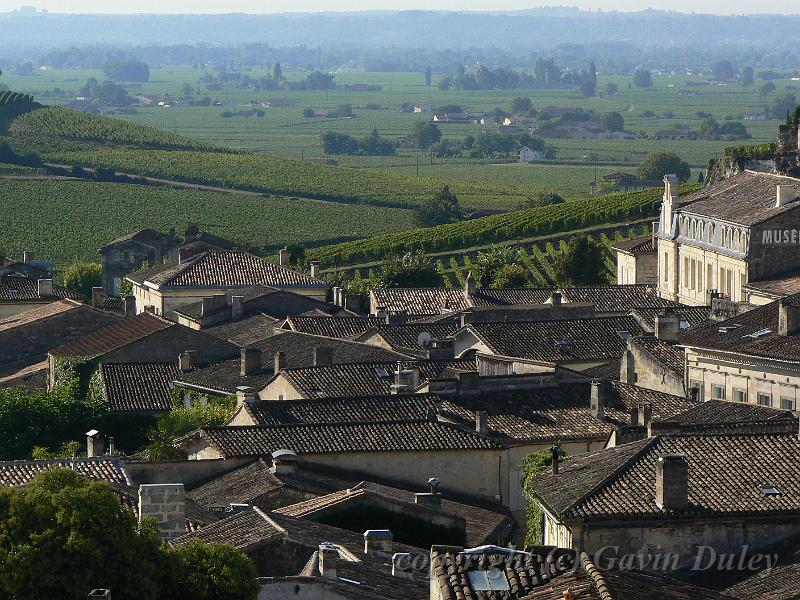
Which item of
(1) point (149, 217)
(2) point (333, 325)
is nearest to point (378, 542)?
(2) point (333, 325)

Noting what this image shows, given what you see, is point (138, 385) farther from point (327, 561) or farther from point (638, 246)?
point (638, 246)

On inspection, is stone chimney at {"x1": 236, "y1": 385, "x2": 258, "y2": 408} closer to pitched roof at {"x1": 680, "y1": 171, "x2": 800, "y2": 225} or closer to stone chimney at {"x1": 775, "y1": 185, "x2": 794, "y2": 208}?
pitched roof at {"x1": 680, "y1": 171, "x2": 800, "y2": 225}

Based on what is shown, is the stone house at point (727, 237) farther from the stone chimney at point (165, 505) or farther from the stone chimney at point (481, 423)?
the stone chimney at point (165, 505)

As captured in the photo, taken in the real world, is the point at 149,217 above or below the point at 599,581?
below

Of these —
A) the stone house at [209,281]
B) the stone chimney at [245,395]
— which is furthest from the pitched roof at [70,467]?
the stone house at [209,281]

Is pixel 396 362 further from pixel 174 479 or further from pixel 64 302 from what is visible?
pixel 64 302
